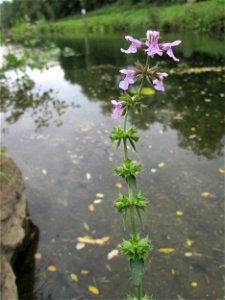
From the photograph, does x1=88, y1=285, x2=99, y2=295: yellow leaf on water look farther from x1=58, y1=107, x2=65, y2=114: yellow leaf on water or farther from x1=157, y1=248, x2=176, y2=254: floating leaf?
x1=58, y1=107, x2=65, y2=114: yellow leaf on water

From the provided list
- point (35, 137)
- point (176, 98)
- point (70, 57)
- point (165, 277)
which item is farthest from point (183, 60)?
point (165, 277)

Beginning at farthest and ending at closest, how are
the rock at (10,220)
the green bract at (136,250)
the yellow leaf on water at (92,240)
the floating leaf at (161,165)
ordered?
1. the floating leaf at (161,165)
2. the yellow leaf on water at (92,240)
3. the rock at (10,220)
4. the green bract at (136,250)

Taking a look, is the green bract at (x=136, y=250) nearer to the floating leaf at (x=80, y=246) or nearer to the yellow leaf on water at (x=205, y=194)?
the floating leaf at (x=80, y=246)

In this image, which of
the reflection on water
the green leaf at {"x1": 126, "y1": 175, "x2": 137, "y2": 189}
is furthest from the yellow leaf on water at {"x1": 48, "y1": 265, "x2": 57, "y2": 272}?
the green leaf at {"x1": 126, "y1": 175, "x2": 137, "y2": 189}

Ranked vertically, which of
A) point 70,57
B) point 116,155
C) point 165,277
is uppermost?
point 70,57

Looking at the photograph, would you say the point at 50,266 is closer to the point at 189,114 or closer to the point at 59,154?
the point at 59,154

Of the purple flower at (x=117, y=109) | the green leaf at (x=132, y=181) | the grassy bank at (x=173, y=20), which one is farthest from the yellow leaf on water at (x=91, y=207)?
the grassy bank at (x=173, y=20)
